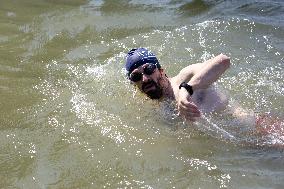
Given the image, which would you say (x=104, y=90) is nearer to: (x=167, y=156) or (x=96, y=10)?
(x=167, y=156)

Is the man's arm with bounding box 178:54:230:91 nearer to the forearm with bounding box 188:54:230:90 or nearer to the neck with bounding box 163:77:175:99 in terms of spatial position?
the forearm with bounding box 188:54:230:90

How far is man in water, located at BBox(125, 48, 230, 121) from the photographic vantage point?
5.51m

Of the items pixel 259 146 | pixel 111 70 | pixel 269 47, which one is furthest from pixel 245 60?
pixel 259 146

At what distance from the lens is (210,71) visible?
5.48 metres

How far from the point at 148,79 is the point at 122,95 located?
133cm

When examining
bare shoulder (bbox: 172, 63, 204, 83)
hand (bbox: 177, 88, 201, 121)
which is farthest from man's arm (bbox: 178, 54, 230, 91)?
hand (bbox: 177, 88, 201, 121)

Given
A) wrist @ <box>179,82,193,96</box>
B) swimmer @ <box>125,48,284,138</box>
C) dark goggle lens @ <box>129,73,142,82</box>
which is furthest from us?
dark goggle lens @ <box>129,73,142,82</box>

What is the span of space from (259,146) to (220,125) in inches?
23.6

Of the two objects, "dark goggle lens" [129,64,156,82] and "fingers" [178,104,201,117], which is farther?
"dark goggle lens" [129,64,156,82]

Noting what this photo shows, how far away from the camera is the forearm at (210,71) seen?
18.0ft

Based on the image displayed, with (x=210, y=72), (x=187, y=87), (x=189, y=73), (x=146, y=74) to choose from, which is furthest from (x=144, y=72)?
(x=210, y=72)

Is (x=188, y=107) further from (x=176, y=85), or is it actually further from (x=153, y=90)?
(x=176, y=85)

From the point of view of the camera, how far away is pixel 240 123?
5.87m

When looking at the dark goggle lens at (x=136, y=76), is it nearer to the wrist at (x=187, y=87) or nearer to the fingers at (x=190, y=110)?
the wrist at (x=187, y=87)
